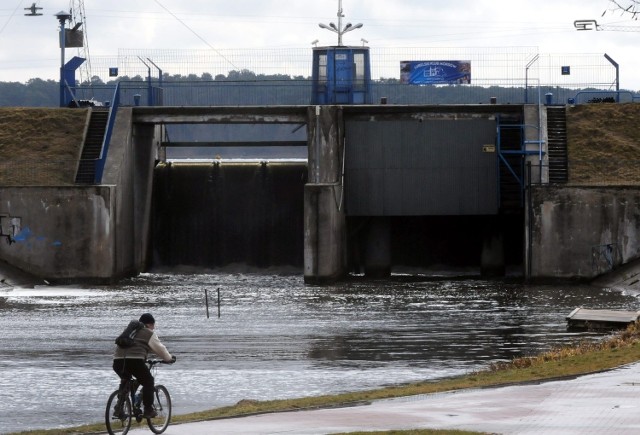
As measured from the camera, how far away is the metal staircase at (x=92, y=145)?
199 ft

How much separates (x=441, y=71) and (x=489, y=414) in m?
49.6

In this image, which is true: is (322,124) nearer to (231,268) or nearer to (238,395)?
(231,268)

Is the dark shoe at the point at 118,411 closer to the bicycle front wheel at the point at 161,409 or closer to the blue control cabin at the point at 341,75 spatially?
the bicycle front wheel at the point at 161,409

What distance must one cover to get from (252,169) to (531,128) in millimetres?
14917

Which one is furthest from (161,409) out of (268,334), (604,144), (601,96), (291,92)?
(601,96)

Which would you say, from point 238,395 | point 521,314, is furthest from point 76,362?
point 521,314

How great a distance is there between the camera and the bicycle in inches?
802

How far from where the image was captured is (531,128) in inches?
2402

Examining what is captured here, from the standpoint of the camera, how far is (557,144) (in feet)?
201

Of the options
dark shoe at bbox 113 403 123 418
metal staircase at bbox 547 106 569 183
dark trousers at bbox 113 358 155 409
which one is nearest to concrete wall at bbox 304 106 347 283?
metal staircase at bbox 547 106 569 183

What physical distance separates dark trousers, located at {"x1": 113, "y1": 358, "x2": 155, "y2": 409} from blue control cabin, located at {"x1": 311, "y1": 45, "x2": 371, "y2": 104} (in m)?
47.8

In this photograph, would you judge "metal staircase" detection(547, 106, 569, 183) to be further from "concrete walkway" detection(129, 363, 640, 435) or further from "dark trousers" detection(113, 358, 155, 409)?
"dark trousers" detection(113, 358, 155, 409)

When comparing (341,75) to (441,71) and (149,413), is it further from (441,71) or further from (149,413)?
(149,413)

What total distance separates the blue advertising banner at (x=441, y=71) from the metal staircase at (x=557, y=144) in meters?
7.22
